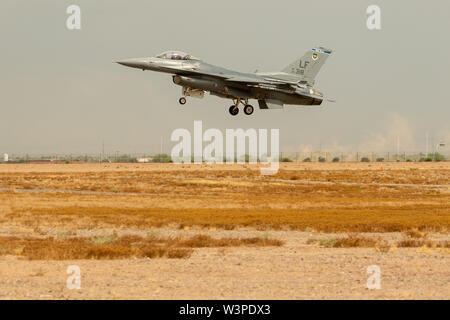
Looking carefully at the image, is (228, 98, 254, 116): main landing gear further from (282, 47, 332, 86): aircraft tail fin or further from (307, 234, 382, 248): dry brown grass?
(307, 234, 382, 248): dry brown grass

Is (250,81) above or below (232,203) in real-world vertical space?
above

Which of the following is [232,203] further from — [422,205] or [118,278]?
[118,278]

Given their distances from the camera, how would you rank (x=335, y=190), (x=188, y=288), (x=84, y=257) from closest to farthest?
1. (x=188, y=288)
2. (x=84, y=257)
3. (x=335, y=190)

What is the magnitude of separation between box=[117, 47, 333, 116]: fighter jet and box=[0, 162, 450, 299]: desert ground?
752cm

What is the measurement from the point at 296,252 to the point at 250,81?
2972 cm

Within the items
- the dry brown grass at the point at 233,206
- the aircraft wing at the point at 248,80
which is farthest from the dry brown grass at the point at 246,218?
the aircraft wing at the point at 248,80

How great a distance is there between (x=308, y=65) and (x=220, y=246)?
36.7 metres

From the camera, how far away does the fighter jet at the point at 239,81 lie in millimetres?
53719

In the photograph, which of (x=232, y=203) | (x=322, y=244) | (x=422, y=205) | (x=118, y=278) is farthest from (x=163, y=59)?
(x=118, y=278)

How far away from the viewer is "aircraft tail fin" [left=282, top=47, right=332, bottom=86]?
2525 inches

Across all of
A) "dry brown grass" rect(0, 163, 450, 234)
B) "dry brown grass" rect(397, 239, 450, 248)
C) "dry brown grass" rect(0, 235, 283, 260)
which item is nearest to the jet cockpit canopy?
"dry brown grass" rect(0, 163, 450, 234)
